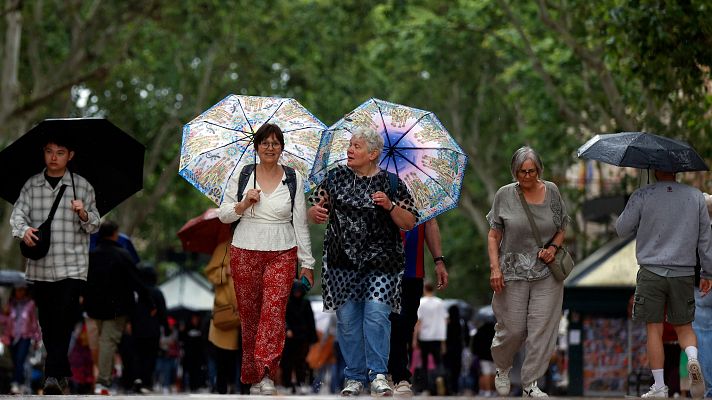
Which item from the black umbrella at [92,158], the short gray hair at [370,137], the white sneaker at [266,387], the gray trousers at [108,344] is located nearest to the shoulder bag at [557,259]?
the short gray hair at [370,137]

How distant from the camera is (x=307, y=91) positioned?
39375 millimetres

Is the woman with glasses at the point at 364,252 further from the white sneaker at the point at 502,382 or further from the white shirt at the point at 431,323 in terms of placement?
the white shirt at the point at 431,323

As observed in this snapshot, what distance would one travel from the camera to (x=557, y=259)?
1120cm

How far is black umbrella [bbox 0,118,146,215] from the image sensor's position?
11.9 meters

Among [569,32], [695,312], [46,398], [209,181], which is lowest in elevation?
[46,398]

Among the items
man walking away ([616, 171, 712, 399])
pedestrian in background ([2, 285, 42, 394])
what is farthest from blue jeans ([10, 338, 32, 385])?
man walking away ([616, 171, 712, 399])

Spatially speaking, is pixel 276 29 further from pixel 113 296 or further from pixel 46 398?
pixel 46 398

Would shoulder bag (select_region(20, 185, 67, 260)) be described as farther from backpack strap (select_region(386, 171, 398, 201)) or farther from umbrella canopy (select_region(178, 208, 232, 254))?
umbrella canopy (select_region(178, 208, 232, 254))

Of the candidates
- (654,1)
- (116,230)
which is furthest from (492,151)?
(116,230)

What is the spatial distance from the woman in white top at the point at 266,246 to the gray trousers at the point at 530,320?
1.38m

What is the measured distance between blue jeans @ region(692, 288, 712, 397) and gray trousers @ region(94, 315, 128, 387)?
579 cm

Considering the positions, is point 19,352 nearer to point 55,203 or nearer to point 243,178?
point 55,203

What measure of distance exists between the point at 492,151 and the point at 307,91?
257 inches

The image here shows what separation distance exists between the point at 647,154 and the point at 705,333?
5.46 feet
